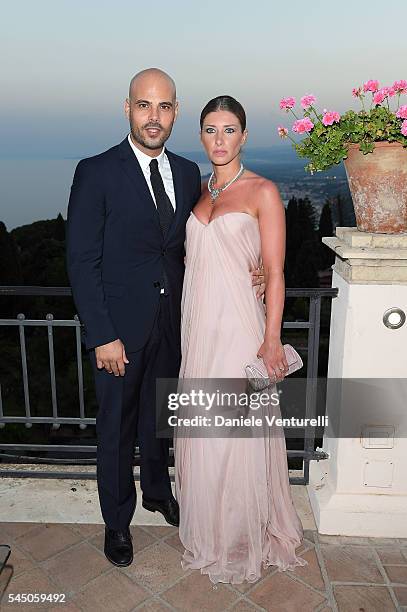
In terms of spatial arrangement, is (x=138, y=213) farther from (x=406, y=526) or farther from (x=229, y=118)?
(x=406, y=526)

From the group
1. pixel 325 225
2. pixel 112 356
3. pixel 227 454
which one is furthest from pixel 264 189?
pixel 325 225

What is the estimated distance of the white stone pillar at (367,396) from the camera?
276cm

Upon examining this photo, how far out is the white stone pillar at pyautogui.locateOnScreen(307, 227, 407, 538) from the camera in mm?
2760

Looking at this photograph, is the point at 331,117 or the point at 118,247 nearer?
the point at 118,247

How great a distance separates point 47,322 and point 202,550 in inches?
70.8

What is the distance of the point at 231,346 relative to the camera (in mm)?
2586

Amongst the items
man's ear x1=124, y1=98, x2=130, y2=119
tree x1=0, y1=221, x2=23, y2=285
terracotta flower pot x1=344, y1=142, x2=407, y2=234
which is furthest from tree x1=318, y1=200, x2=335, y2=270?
man's ear x1=124, y1=98, x2=130, y2=119

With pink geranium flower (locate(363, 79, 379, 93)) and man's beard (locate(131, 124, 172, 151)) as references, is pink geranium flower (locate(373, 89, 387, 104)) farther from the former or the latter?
man's beard (locate(131, 124, 172, 151))

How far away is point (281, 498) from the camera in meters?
2.82

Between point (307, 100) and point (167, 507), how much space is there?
243 centimetres

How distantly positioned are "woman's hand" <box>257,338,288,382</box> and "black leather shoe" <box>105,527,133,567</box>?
1.20 meters

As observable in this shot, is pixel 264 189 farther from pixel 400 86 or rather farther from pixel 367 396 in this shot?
pixel 367 396

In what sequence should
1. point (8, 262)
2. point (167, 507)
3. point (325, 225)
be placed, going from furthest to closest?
point (325, 225)
point (8, 262)
point (167, 507)

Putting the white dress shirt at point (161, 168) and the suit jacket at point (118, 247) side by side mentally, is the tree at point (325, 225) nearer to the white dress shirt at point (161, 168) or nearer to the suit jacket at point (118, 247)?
the white dress shirt at point (161, 168)
